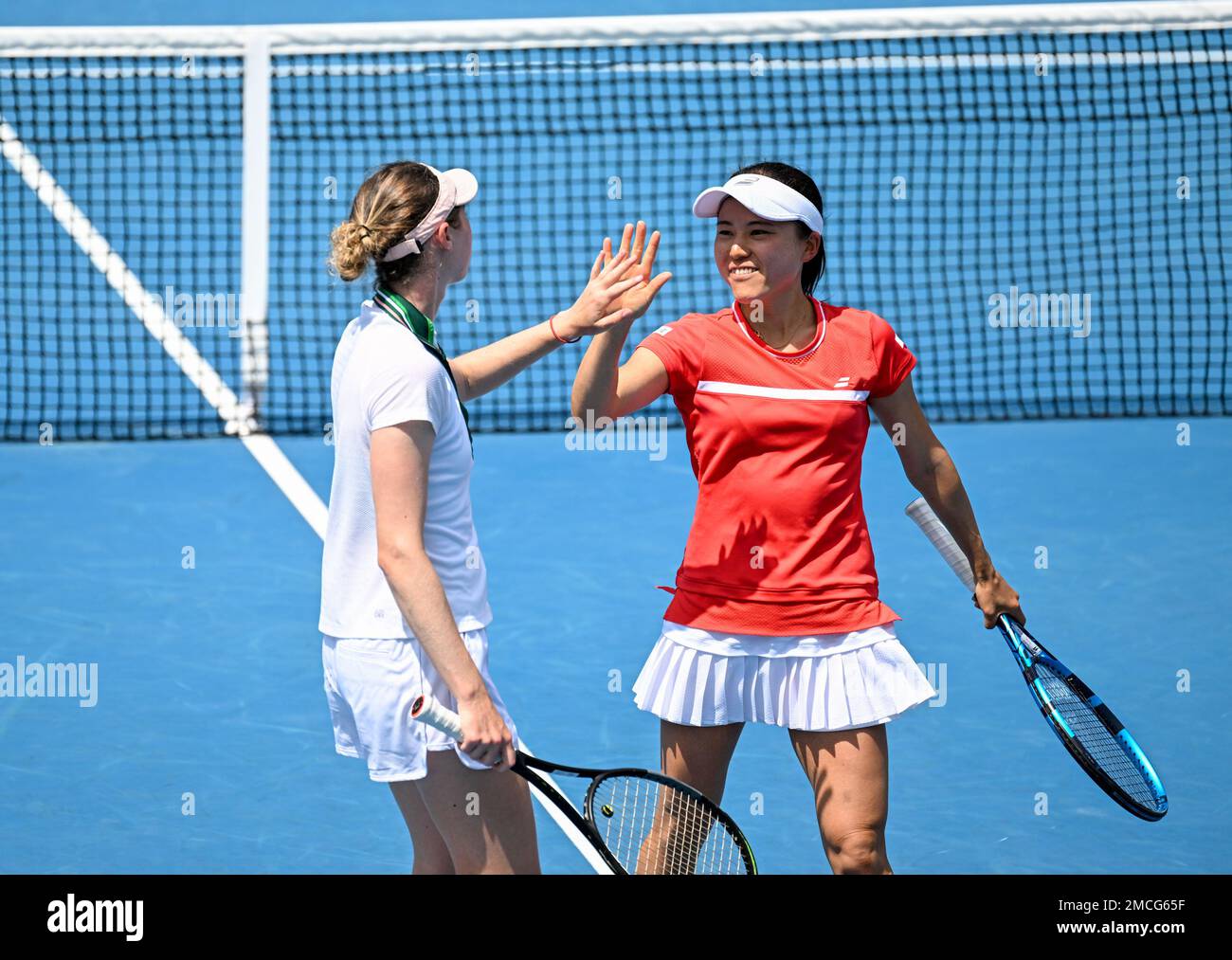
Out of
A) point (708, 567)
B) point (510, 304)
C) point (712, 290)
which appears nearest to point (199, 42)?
point (510, 304)

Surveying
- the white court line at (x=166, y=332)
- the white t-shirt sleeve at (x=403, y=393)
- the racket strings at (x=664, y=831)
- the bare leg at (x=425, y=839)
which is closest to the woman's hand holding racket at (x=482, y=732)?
the bare leg at (x=425, y=839)

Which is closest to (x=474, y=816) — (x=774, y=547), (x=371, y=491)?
(x=371, y=491)

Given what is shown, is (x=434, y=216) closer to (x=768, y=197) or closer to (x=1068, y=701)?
(x=768, y=197)

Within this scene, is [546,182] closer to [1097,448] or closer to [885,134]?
[885,134]

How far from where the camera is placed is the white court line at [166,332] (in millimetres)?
9266

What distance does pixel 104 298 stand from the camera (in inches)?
447

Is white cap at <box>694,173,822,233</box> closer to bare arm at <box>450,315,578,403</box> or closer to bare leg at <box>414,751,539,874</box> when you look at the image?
bare arm at <box>450,315,578,403</box>

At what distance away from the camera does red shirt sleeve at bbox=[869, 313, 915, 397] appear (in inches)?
174

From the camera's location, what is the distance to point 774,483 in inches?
169

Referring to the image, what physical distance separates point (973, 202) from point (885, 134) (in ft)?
2.96

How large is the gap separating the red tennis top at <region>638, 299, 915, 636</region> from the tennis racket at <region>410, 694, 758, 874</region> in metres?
0.46

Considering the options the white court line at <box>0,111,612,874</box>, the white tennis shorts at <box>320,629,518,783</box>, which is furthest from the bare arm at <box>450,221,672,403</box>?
the white court line at <box>0,111,612,874</box>

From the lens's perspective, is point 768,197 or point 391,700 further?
point 768,197

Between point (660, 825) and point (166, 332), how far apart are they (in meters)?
7.81
